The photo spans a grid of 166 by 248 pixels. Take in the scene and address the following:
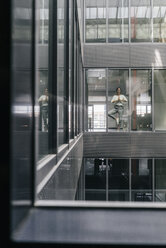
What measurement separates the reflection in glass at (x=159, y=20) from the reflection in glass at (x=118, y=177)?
5244 millimetres

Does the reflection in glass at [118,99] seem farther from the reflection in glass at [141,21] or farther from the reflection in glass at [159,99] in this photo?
the reflection in glass at [141,21]

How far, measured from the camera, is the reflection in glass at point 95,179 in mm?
11766

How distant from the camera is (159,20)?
40.7 feet

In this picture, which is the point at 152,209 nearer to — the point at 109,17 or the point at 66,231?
the point at 66,231

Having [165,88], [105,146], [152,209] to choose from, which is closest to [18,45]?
[152,209]

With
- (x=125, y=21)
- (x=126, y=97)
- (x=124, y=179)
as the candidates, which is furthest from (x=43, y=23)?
(x=125, y=21)

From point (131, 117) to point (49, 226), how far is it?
1095 centimetres

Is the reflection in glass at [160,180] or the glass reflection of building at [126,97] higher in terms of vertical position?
the glass reflection of building at [126,97]

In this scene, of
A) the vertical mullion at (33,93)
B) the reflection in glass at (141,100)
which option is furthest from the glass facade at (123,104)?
the vertical mullion at (33,93)

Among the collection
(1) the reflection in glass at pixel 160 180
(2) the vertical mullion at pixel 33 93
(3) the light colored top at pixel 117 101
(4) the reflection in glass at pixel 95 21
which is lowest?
(1) the reflection in glass at pixel 160 180

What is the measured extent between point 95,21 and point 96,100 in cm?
327

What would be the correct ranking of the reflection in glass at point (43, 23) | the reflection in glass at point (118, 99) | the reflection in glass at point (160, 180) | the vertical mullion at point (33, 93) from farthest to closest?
1. the reflection in glass at point (118, 99)
2. the reflection in glass at point (160, 180)
3. the reflection in glass at point (43, 23)
4. the vertical mullion at point (33, 93)
